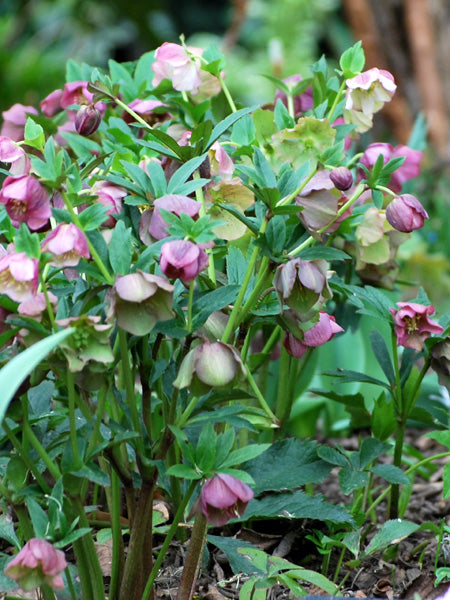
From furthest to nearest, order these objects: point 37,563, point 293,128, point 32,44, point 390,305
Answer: point 32,44, point 390,305, point 293,128, point 37,563

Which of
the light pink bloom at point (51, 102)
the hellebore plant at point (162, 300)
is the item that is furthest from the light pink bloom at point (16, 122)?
the hellebore plant at point (162, 300)

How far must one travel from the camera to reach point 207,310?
0.69m

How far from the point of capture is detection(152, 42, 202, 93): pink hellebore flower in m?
0.85

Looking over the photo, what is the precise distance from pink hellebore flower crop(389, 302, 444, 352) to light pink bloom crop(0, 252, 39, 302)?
0.39 m

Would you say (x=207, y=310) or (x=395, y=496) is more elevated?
(x=207, y=310)

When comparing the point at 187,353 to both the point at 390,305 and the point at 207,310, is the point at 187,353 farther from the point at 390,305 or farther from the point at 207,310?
the point at 390,305

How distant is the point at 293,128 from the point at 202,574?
1.64 feet

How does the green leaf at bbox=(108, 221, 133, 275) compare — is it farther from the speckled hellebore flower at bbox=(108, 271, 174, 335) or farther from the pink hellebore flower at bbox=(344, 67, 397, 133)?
the pink hellebore flower at bbox=(344, 67, 397, 133)

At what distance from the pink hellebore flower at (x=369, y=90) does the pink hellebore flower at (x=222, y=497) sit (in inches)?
16.0

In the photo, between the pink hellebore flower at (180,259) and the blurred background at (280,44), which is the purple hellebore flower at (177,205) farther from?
the blurred background at (280,44)

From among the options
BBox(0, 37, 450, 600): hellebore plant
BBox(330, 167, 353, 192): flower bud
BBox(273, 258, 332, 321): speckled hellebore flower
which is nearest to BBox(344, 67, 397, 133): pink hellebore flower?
BBox(0, 37, 450, 600): hellebore plant

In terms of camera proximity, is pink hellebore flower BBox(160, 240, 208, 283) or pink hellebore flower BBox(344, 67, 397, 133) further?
pink hellebore flower BBox(344, 67, 397, 133)

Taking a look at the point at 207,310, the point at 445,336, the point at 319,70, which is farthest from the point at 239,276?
the point at 319,70

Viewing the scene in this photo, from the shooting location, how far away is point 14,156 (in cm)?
72
